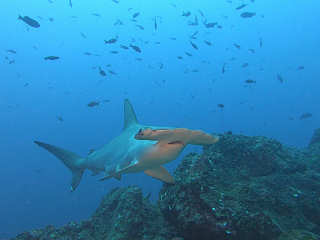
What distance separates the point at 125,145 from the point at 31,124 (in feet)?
275

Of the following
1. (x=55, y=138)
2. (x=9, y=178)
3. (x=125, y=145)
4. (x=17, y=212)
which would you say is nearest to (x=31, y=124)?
(x=55, y=138)

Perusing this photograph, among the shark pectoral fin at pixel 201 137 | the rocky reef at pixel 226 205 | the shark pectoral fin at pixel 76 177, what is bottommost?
the shark pectoral fin at pixel 76 177

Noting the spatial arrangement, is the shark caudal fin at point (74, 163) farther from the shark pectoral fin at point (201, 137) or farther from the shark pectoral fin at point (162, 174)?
the shark pectoral fin at point (201, 137)

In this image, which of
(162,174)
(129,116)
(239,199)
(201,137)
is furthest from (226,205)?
(129,116)

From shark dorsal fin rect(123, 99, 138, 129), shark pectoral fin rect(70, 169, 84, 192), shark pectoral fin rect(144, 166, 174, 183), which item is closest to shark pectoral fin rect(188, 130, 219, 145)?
shark pectoral fin rect(144, 166, 174, 183)

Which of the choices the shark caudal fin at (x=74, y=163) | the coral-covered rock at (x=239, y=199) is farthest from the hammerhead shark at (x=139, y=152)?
the coral-covered rock at (x=239, y=199)

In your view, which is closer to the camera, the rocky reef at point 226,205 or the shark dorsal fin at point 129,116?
the rocky reef at point 226,205

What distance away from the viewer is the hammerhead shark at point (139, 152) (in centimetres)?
329

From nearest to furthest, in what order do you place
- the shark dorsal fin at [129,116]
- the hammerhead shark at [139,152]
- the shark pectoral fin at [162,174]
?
1. the hammerhead shark at [139,152]
2. the shark pectoral fin at [162,174]
3. the shark dorsal fin at [129,116]

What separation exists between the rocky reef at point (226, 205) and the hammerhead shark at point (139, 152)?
0.52m

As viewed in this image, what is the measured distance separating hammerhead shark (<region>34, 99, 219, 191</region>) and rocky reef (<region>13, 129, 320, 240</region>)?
1.69 feet

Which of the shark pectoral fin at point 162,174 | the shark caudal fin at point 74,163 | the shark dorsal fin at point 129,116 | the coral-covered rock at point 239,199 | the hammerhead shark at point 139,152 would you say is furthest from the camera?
the shark caudal fin at point 74,163

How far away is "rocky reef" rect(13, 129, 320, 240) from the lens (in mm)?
3006

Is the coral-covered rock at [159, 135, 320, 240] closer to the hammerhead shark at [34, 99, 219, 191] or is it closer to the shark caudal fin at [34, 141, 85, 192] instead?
the hammerhead shark at [34, 99, 219, 191]
